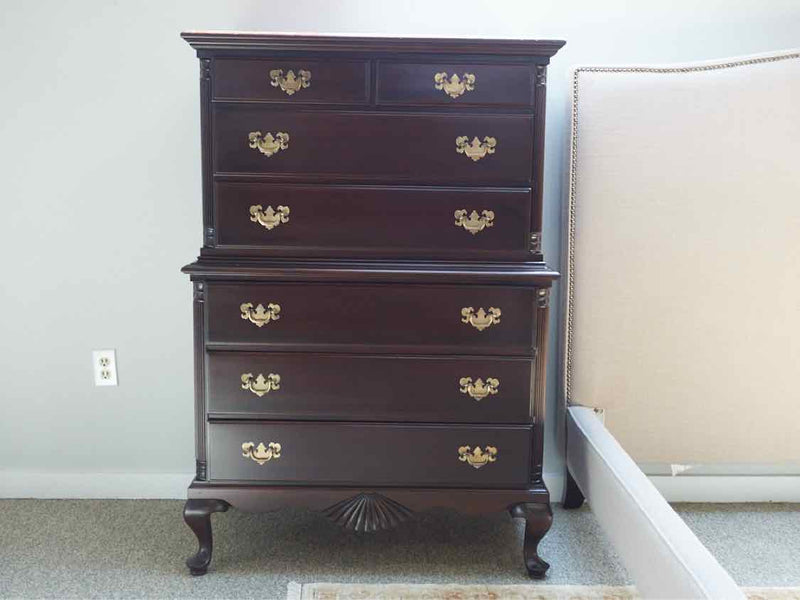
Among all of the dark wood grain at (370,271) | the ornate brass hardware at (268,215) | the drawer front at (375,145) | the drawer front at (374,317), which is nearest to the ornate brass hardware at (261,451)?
the drawer front at (374,317)

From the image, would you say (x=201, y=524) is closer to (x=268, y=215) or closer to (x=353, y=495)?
(x=353, y=495)

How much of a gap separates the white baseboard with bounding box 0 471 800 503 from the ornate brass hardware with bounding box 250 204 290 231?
964mm

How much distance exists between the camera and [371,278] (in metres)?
1.54

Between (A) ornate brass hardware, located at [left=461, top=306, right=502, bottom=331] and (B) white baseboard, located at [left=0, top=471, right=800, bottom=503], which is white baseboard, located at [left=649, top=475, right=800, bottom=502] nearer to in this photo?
(B) white baseboard, located at [left=0, top=471, right=800, bottom=503]

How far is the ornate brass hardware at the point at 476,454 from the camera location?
160cm

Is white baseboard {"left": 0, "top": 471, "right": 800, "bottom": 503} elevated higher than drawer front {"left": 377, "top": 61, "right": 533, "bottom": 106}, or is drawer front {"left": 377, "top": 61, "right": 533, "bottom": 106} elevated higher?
drawer front {"left": 377, "top": 61, "right": 533, "bottom": 106}

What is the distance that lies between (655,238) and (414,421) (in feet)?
2.72

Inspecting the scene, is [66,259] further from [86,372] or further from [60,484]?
[60,484]

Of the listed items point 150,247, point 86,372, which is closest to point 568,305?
point 150,247

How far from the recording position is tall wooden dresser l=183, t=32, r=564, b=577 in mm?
1541

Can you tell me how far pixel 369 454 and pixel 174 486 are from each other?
824mm

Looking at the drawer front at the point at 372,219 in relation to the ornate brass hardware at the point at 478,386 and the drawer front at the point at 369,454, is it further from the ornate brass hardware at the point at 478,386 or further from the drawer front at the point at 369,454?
the drawer front at the point at 369,454

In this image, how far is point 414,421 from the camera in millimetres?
1597

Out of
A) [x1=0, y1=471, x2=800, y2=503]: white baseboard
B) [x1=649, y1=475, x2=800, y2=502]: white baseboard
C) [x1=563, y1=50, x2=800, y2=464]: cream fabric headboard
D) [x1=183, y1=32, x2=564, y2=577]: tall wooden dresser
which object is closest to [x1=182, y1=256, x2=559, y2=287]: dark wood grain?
[x1=183, y1=32, x2=564, y2=577]: tall wooden dresser
